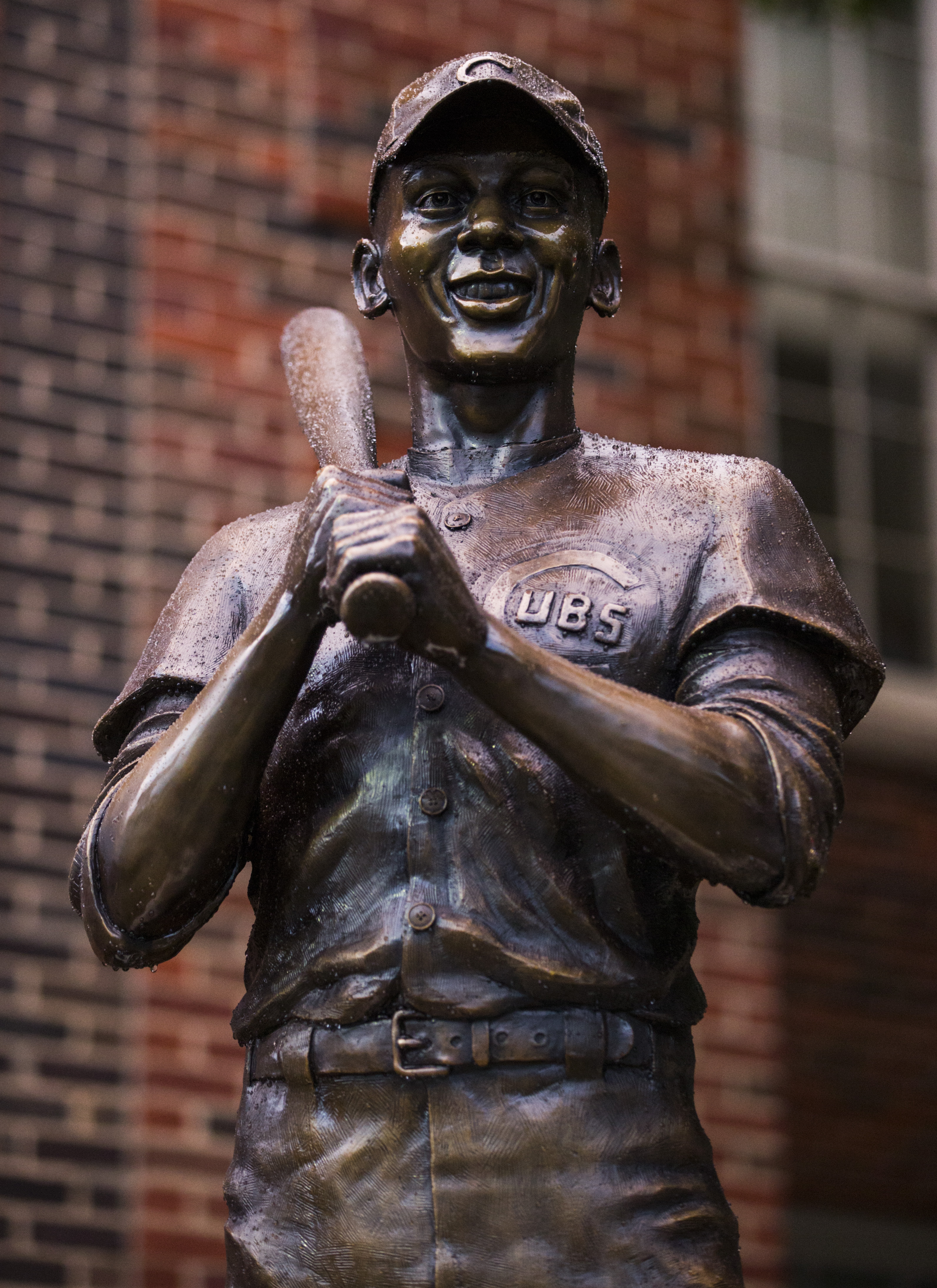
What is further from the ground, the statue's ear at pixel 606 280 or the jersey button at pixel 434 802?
the statue's ear at pixel 606 280

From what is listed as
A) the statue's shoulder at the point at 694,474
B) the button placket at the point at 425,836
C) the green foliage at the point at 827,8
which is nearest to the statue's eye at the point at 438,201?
the statue's shoulder at the point at 694,474

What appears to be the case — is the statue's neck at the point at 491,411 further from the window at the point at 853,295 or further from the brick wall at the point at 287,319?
the window at the point at 853,295

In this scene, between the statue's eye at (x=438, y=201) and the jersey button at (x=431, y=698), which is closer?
the jersey button at (x=431, y=698)

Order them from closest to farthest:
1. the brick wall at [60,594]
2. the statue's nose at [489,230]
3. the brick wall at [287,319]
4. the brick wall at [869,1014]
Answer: the statue's nose at [489,230], the brick wall at [60,594], the brick wall at [287,319], the brick wall at [869,1014]

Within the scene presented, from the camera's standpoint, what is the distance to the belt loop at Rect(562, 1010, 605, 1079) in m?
2.63

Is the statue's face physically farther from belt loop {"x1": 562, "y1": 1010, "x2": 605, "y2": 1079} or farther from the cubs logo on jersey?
belt loop {"x1": 562, "y1": 1010, "x2": 605, "y2": 1079}

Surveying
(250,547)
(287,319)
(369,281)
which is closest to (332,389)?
(369,281)

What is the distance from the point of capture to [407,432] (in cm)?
716

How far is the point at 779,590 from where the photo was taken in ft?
9.27

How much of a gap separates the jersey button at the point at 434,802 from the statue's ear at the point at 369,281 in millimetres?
716

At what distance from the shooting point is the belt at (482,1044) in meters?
2.63

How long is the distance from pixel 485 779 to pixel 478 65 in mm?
911

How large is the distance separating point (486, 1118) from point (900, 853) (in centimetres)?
583

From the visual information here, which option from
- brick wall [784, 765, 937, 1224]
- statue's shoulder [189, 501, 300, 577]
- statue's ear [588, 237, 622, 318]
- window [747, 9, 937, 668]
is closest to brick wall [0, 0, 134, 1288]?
brick wall [784, 765, 937, 1224]
